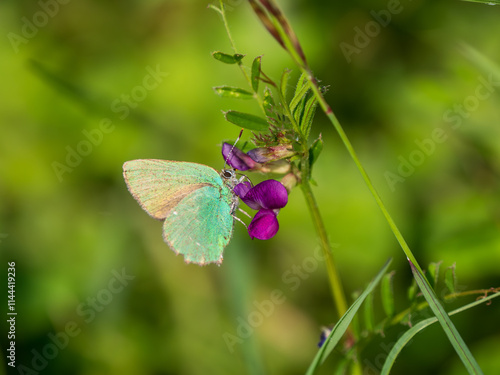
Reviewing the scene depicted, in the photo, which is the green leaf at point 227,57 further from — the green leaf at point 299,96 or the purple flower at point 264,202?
the purple flower at point 264,202

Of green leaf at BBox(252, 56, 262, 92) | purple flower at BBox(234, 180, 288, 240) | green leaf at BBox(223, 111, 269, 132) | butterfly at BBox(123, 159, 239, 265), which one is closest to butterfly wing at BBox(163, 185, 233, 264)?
butterfly at BBox(123, 159, 239, 265)

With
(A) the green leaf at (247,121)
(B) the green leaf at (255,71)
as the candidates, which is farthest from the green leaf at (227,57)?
(A) the green leaf at (247,121)

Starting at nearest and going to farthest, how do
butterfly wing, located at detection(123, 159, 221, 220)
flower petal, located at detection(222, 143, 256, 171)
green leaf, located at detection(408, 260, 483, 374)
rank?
green leaf, located at detection(408, 260, 483, 374) < flower petal, located at detection(222, 143, 256, 171) < butterfly wing, located at detection(123, 159, 221, 220)

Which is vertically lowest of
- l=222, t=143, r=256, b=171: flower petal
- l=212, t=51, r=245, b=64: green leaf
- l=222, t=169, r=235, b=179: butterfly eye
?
l=222, t=169, r=235, b=179: butterfly eye

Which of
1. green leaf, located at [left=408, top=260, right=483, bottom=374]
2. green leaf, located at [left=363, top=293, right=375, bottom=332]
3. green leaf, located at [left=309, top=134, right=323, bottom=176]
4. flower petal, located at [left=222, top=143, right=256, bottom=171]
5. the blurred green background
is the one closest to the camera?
green leaf, located at [left=408, top=260, right=483, bottom=374]

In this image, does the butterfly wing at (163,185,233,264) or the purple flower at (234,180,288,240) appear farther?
the butterfly wing at (163,185,233,264)

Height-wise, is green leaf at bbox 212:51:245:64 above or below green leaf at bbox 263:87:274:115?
above

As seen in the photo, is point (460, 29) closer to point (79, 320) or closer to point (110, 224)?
point (110, 224)

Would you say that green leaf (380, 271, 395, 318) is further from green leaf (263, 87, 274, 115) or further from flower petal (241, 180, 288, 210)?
green leaf (263, 87, 274, 115)
